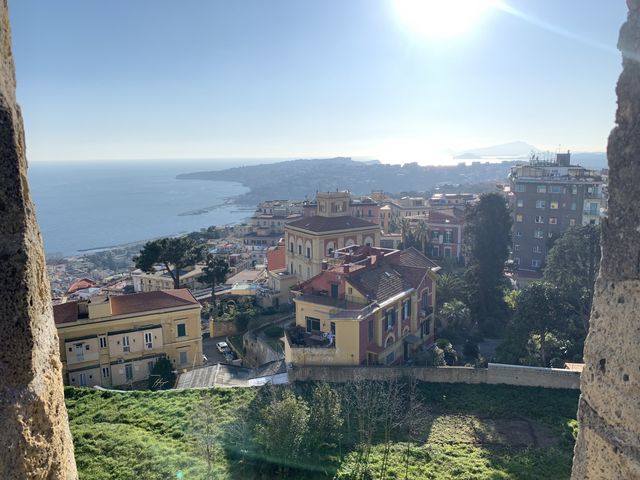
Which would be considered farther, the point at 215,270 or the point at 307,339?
the point at 215,270

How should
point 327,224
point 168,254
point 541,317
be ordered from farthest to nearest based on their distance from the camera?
1. point 327,224
2. point 168,254
3. point 541,317

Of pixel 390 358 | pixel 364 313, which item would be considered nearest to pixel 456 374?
pixel 390 358

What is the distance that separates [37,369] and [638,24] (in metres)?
8.24

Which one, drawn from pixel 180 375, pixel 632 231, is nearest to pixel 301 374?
pixel 180 375

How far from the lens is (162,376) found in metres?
27.1

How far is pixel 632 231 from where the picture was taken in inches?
264

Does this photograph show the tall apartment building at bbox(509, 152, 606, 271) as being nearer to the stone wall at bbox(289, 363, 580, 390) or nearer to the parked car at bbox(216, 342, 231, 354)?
the stone wall at bbox(289, 363, 580, 390)

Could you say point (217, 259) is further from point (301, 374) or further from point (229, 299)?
point (301, 374)

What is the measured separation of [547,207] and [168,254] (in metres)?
37.4

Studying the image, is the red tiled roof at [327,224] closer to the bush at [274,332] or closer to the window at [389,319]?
the bush at [274,332]

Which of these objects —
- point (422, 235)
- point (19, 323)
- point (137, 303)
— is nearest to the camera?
point (19, 323)

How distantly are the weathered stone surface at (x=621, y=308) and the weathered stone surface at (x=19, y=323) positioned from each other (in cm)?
692

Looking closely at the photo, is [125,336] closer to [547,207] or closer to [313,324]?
[313,324]

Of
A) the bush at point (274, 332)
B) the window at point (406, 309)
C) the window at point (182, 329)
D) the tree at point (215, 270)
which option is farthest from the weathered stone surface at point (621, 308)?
the tree at point (215, 270)
